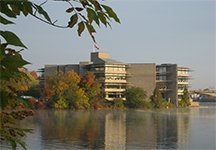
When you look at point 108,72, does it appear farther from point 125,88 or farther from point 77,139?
point 77,139

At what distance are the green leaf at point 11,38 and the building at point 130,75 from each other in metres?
32.3

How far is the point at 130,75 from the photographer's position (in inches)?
1391

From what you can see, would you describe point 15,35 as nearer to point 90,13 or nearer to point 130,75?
point 90,13

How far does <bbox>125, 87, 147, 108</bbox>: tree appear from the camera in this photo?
1277 inches

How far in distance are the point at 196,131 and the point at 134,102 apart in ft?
60.3

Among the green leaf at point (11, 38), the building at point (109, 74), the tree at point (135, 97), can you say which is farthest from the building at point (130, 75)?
Answer: the green leaf at point (11, 38)

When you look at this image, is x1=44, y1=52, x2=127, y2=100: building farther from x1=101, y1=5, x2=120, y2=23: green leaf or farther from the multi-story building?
x1=101, y1=5, x2=120, y2=23: green leaf

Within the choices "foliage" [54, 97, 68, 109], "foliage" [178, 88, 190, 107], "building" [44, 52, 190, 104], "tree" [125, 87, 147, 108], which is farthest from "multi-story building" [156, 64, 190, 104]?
"foliage" [54, 97, 68, 109]

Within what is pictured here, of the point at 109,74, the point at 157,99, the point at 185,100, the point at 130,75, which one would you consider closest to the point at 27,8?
the point at 109,74

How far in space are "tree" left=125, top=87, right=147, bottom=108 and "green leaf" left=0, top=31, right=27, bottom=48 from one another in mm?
31848

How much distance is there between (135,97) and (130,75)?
11.0 ft

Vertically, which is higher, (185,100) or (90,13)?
(90,13)

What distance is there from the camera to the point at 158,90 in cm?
3400

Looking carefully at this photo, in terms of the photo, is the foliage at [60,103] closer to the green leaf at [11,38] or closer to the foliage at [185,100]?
the foliage at [185,100]
